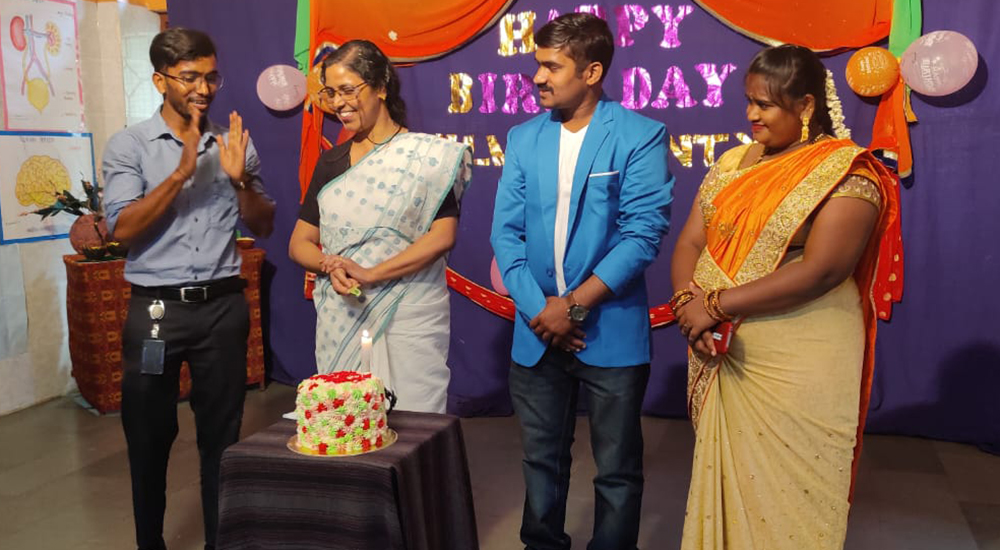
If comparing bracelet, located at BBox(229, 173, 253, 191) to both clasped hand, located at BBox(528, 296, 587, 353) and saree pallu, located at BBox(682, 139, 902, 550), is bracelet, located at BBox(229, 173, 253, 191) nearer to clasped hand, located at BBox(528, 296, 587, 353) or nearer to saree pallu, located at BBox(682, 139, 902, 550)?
clasped hand, located at BBox(528, 296, 587, 353)

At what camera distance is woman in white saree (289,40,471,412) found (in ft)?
8.25

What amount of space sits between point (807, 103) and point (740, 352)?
1.90 feet

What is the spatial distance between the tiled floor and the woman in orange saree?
33.3 inches

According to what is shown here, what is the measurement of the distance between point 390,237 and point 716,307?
3.01 feet

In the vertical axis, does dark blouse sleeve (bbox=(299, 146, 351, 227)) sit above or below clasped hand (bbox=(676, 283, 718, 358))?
above

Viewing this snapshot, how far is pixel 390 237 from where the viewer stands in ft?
8.35

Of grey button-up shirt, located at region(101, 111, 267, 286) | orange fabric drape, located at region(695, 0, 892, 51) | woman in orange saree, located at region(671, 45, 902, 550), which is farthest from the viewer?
orange fabric drape, located at region(695, 0, 892, 51)

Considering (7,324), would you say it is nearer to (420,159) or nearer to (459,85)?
(459,85)

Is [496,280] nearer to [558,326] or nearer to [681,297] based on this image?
[558,326]

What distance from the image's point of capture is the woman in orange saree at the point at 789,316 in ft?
6.61

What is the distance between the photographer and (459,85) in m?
4.36

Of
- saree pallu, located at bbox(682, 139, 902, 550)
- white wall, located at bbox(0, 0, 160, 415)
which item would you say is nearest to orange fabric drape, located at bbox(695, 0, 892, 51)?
saree pallu, located at bbox(682, 139, 902, 550)

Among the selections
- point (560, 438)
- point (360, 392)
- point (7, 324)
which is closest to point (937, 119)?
point (560, 438)

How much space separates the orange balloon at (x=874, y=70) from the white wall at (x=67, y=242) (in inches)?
142
